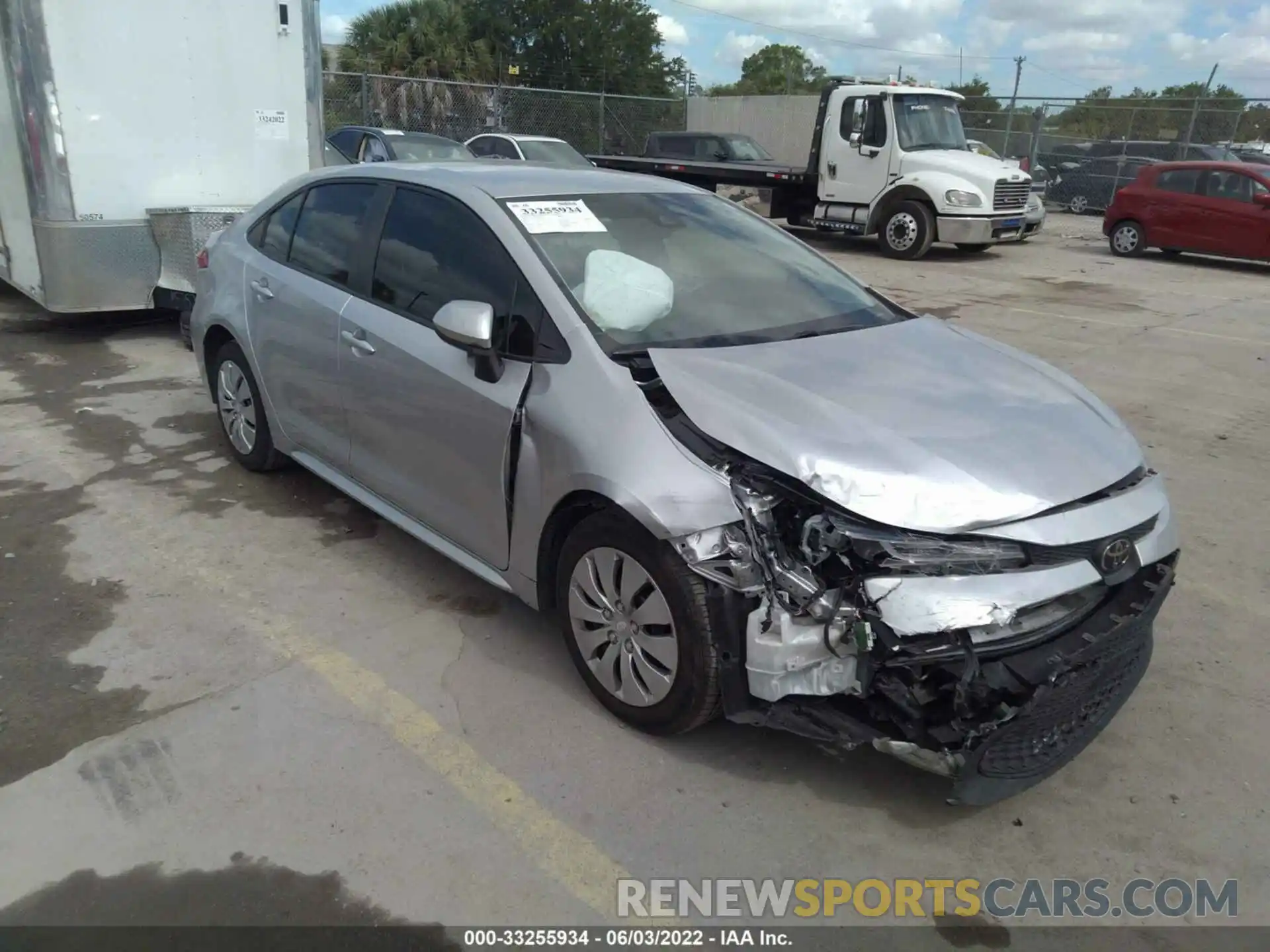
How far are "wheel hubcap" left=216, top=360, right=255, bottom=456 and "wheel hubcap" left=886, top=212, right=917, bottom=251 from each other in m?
12.0

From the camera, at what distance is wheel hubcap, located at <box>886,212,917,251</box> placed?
586 inches

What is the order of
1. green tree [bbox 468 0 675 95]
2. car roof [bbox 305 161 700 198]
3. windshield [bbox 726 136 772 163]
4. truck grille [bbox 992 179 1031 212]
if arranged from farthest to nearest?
1. green tree [bbox 468 0 675 95]
2. windshield [bbox 726 136 772 163]
3. truck grille [bbox 992 179 1031 212]
4. car roof [bbox 305 161 700 198]

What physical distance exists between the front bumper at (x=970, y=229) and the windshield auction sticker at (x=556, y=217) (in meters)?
12.2

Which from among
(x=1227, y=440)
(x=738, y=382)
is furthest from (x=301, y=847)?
(x=1227, y=440)

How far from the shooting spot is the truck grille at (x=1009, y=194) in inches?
575

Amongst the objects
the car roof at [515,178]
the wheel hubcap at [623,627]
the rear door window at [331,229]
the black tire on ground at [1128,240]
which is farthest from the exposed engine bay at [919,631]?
the black tire on ground at [1128,240]

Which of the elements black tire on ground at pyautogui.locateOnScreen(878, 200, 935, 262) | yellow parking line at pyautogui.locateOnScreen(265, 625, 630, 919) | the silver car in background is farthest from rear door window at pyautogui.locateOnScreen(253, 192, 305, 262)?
black tire on ground at pyautogui.locateOnScreen(878, 200, 935, 262)

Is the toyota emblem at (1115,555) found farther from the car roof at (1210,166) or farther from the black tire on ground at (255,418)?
the car roof at (1210,166)

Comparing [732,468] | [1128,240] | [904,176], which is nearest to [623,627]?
[732,468]

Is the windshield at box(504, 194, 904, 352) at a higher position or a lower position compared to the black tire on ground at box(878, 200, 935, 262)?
higher

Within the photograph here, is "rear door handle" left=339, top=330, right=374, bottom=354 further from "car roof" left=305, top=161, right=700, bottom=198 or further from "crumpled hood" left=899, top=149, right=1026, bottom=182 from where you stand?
"crumpled hood" left=899, top=149, right=1026, bottom=182

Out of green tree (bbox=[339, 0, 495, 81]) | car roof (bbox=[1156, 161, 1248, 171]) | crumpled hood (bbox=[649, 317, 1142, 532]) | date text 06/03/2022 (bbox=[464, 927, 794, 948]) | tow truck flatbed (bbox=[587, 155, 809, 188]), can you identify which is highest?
green tree (bbox=[339, 0, 495, 81])

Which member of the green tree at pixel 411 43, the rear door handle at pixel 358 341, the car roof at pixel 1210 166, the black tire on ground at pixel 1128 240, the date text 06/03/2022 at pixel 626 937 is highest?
the green tree at pixel 411 43

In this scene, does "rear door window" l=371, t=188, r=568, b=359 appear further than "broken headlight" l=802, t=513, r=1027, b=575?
Yes
